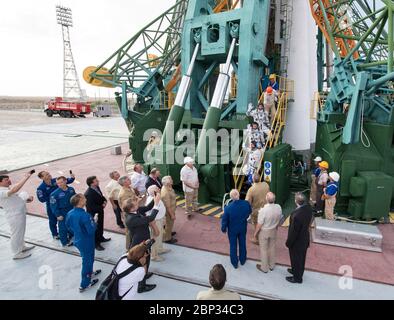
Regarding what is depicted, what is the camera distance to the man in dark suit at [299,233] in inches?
195

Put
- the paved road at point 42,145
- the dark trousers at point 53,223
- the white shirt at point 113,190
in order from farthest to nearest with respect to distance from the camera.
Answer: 1. the paved road at point 42,145
2. the white shirt at point 113,190
3. the dark trousers at point 53,223

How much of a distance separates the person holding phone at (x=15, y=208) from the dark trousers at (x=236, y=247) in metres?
4.27

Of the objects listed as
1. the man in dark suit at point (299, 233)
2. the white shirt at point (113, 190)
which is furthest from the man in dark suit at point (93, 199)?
the man in dark suit at point (299, 233)

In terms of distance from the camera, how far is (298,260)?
5.22m

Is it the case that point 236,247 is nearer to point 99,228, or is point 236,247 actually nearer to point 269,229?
point 269,229

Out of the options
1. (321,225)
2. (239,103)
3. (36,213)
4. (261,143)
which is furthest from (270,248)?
(36,213)

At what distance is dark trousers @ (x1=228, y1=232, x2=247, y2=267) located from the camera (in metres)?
5.68

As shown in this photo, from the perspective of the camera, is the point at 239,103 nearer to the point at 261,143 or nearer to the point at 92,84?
the point at 261,143

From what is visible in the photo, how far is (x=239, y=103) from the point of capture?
990 centimetres

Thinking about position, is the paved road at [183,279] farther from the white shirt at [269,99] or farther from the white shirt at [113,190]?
the white shirt at [269,99]

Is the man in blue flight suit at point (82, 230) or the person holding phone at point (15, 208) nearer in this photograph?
the man in blue flight suit at point (82, 230)

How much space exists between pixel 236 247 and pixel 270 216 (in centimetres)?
101

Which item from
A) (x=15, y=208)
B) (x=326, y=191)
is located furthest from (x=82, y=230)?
(x=326, y=191)

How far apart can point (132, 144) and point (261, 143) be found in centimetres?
701
